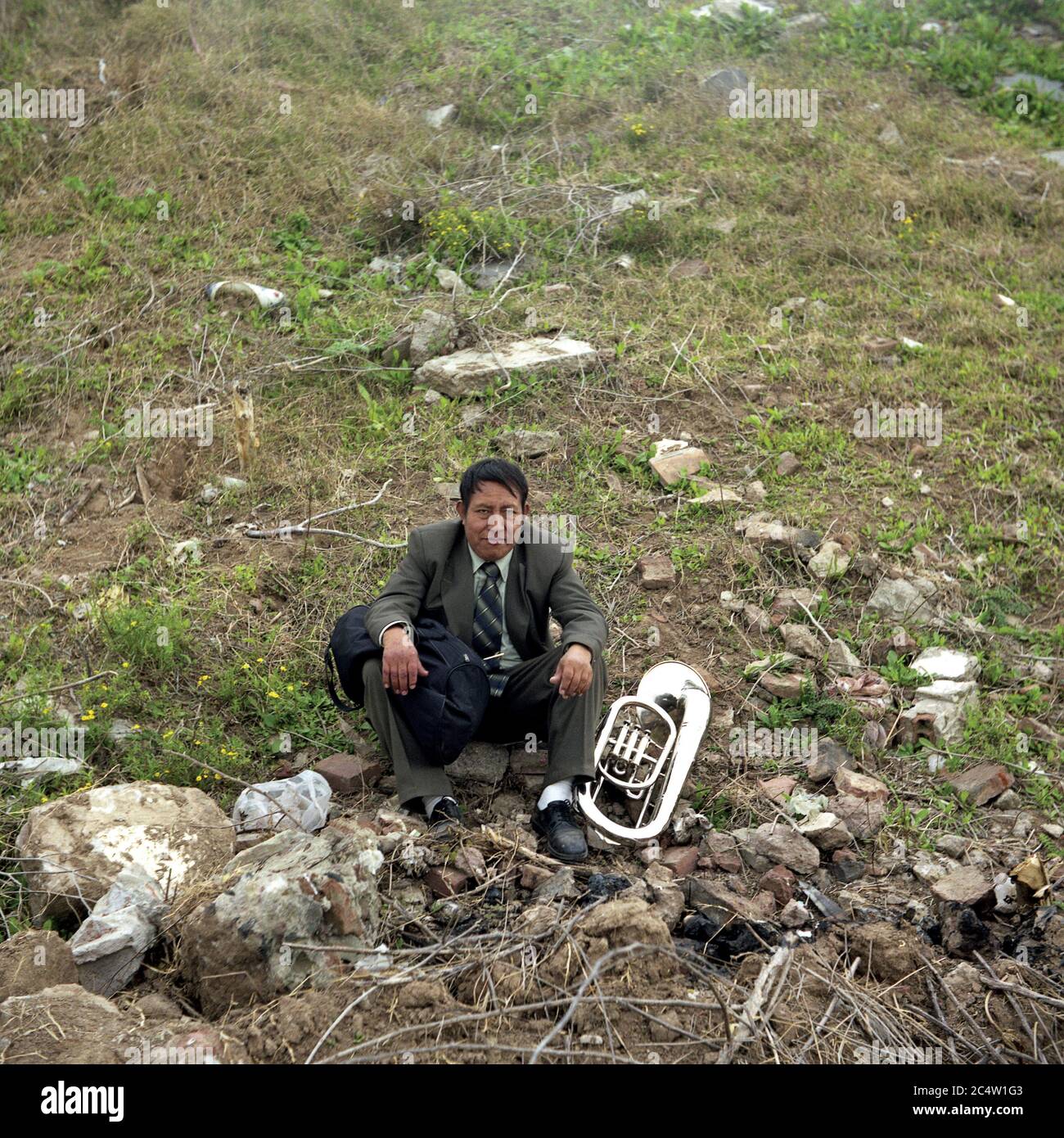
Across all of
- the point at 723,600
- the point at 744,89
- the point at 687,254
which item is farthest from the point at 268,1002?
the point at 744,89

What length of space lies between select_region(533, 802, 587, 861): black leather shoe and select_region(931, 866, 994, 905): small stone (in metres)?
1.15

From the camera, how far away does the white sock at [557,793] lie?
→ 12.4 feet

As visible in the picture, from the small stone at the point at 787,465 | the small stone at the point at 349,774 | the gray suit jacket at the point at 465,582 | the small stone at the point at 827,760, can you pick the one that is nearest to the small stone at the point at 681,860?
the small stone at the point at 827,760

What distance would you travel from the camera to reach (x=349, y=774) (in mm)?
4008

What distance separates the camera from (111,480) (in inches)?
220

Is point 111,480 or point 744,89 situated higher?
point 744,89

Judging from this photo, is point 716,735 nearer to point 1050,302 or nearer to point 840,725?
point 840,725

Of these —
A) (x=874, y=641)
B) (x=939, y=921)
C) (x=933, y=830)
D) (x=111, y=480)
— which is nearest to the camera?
(x=939, y=921)

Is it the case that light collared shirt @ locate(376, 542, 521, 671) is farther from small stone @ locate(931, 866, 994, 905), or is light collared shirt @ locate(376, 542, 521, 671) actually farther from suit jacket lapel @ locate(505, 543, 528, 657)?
small stone @ locate(931, 866, 994, 905)

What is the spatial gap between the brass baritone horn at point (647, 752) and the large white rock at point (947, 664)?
1155 millimetres

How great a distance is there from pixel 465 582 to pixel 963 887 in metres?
1.93

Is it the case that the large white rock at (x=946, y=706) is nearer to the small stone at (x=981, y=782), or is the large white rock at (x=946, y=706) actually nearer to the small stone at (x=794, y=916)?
the small stone at (x=981, y=782)

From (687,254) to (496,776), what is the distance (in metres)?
4.51

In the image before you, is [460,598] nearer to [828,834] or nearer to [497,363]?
[828,834]
